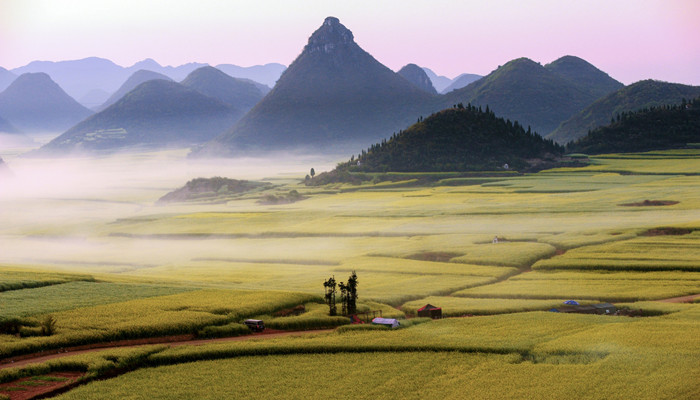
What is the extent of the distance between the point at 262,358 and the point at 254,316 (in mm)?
11664

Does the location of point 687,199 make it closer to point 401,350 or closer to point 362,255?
point 362,255

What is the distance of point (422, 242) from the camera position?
10206 cm

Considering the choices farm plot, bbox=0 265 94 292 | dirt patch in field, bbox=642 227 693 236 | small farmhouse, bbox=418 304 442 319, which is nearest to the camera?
small farmhouse, bbox=418 304 442 319

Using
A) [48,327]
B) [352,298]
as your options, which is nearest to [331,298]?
[352,298]

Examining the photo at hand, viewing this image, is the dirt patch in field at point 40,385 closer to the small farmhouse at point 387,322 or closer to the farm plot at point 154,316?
the farm plot at point 154,316

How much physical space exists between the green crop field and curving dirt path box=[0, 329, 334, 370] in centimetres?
67

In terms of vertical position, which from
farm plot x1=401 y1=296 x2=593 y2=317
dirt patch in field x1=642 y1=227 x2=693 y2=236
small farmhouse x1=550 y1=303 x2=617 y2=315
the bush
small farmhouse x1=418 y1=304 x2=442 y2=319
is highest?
the bush

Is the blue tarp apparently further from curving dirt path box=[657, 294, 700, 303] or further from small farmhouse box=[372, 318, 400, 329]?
curving dirt path box=[657, 294, 700, 303]

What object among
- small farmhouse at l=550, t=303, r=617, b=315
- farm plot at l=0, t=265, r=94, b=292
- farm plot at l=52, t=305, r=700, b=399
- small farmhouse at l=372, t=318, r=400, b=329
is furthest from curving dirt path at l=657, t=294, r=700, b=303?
farm plot at l=0, t=265, r=94, b=292

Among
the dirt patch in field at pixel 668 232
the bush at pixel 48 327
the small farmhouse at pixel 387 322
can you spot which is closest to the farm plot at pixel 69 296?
the bush at pixel 48 327

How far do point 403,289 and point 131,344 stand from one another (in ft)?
97.2

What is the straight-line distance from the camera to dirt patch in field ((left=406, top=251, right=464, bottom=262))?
90.8m

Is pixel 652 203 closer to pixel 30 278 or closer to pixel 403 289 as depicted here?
pixel 403 289

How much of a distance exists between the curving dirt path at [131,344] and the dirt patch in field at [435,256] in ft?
127
